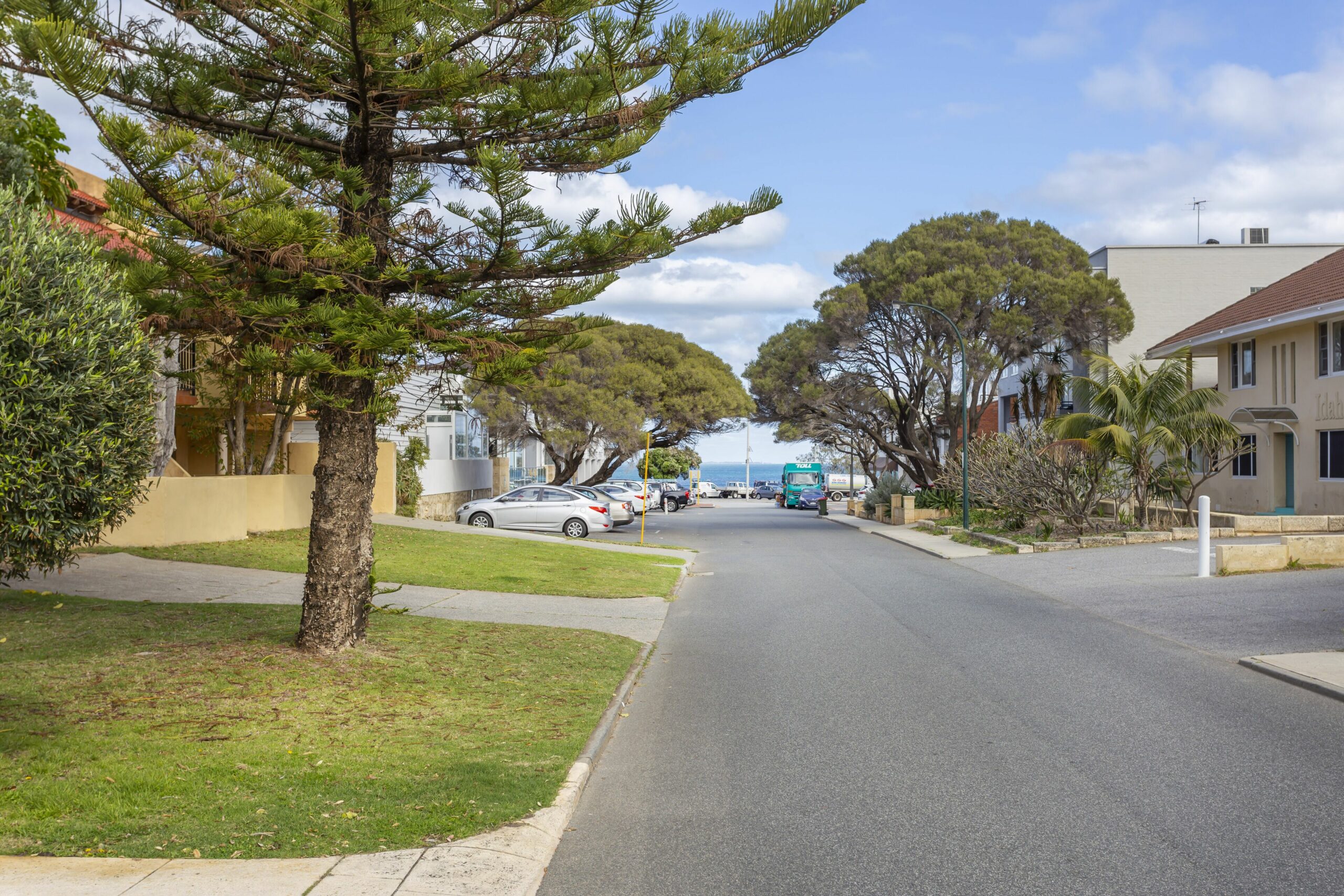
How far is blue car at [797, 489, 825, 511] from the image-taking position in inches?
2475

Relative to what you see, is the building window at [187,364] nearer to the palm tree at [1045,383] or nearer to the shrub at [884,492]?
the shrub at [884,492]

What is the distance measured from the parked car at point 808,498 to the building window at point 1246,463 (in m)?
32.6

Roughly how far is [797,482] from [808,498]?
292 cm

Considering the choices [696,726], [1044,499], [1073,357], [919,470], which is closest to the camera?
[696,726]

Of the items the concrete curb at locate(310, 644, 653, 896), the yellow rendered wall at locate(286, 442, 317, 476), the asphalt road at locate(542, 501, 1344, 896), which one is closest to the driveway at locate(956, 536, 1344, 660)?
the asphalt road at locate(542, 501, 1344, 896)

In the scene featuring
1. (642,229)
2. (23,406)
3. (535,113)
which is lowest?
(23,406)

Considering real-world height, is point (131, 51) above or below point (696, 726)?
above

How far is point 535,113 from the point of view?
8.98 metres

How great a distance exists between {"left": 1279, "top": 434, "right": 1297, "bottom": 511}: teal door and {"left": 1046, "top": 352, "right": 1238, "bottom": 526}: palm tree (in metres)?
4.78

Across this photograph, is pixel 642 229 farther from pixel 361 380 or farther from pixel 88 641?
pixel 88 641

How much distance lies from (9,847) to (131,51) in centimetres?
650

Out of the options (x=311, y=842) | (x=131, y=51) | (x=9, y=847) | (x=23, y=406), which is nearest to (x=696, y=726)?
(x=311, y=842)

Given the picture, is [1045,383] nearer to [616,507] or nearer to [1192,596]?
[616,507]

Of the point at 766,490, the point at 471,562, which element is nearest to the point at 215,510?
the point at 471,562
